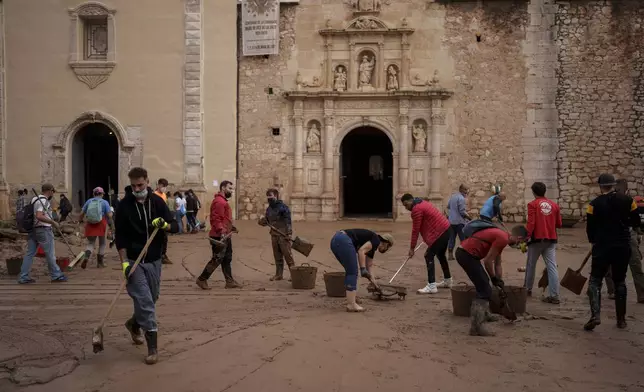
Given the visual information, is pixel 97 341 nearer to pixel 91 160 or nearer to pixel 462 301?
pixel 462 301

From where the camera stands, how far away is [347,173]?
2419 cm

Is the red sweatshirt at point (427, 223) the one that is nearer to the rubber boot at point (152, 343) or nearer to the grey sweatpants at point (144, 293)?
the grey sweatpants at point (144, 293)

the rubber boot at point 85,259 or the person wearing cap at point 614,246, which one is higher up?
the person wearing cap at point 614,246

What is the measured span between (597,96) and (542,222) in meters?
13.0

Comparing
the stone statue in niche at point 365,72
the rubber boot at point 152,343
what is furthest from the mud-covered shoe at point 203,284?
the stone statue in niche at point 365,72

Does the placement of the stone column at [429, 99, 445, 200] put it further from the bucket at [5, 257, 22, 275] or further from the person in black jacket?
the person in black jacket

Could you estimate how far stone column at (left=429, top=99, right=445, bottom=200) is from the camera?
19000 mm

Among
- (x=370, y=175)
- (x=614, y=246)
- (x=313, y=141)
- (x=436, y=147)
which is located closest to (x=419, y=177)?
(x=436, y=147)

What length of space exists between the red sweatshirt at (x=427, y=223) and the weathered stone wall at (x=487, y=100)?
11189mm

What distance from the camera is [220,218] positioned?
8.91 metres

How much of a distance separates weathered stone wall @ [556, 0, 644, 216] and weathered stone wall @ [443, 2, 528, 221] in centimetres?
134

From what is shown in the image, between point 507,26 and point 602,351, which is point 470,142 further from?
point 602,351

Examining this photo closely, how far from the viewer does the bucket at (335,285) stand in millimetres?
7980

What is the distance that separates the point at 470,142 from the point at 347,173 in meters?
6.36
